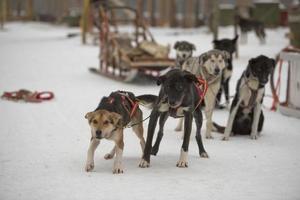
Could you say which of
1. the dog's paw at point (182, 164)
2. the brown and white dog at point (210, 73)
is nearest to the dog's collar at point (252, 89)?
the brown and white dog at point (210, 73)

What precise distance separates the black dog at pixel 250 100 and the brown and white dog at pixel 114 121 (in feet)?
5.04

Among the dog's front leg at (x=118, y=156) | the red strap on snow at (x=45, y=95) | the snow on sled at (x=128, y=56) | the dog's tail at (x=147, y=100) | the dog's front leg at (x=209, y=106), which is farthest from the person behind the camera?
the snow on sled at (x=128, y=56)

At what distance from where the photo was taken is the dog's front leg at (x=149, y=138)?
15.8 feet

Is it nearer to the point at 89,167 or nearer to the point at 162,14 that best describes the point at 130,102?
the point at 89,167

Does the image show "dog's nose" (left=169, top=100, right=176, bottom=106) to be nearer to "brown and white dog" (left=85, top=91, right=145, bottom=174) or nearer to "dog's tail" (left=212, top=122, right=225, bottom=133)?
"brown and white dog" (left=85, top=91, right=145, bottom=174)

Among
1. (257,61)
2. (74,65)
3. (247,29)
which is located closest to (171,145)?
(257,61)

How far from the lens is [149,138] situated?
4.80 metres

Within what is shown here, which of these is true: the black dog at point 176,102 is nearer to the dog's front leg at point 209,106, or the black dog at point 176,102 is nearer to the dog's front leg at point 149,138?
the dog's front leg at point 149,138

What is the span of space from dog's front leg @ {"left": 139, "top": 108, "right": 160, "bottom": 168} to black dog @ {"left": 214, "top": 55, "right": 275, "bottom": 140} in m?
1.54

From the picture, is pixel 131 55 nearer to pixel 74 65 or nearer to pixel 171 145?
pixel 74 65

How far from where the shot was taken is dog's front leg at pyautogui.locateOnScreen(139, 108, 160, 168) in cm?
481

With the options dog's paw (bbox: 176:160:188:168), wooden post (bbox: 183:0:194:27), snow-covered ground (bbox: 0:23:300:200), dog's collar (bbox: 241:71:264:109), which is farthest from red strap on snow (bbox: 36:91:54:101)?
wooden post (bbox: 183:0:194:27)

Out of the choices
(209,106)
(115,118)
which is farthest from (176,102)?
(209,106)

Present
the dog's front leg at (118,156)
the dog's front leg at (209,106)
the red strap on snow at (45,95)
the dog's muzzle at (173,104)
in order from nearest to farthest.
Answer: the dog's front leg at (118,156) → the dog's muzzle at (173,104) → the dog's front leg at (209,106) → the red strap on snow at (45,95)
